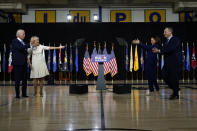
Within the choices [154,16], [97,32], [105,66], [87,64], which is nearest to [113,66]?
[105,66]

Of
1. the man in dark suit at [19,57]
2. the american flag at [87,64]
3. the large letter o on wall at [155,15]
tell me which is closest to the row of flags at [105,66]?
the american flag at [87,64]

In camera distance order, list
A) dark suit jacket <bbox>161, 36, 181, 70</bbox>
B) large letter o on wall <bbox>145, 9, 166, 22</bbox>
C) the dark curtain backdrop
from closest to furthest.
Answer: dark suit jacket <bbox>161, 36, 181, 70</bbox> → the dark curtain backdrop → large letter o on wall <bbox>145, 9, 166, 22</bbox>

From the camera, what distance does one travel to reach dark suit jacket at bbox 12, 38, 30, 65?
4.61m

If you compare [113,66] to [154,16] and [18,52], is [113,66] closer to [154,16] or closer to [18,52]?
[154,16]

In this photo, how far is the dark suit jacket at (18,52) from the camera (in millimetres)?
4609

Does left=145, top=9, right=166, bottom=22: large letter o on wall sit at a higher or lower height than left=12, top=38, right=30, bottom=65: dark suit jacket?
higher

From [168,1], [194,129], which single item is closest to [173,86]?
[194,129]

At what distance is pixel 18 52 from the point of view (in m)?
4.68

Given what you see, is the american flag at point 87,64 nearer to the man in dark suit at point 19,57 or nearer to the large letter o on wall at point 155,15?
the large letter o on wall at point 155,15

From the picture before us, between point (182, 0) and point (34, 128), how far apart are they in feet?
37.6

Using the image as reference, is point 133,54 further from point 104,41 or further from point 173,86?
point 173,86

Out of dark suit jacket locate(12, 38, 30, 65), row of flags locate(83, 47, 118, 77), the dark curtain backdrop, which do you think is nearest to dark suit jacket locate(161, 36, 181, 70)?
dark suit jacket locate(12, 38, 30, 65)

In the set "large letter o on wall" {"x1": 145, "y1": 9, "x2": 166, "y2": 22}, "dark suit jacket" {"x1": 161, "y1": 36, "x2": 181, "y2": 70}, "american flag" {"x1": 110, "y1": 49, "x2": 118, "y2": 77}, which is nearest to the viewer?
"dark suit jacket" {"x1": 161, "y1": 36, "x2": 181, "y2": 70}

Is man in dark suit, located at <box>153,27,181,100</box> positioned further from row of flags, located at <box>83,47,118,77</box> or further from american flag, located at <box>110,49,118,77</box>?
american flag, located at <box>110,49,118,77</box>
